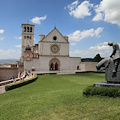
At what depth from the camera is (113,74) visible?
9.20m

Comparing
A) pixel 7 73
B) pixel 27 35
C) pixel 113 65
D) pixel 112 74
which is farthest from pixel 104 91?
pixel 27 35

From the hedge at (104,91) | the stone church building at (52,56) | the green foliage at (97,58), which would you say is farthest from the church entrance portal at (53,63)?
the hedge at (104,91)

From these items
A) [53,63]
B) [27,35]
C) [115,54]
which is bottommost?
[115,54]

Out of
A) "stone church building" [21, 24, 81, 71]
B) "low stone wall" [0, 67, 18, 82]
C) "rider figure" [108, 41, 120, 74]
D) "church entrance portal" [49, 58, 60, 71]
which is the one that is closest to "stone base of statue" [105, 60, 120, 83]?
"rider figure" [108, 41, 120, 74]

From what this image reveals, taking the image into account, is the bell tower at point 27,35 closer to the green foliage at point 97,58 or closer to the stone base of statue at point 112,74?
the green foliage at point 97,58

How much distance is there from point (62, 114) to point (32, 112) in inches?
64.9

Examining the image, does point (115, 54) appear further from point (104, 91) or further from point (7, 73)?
point (7, 73)

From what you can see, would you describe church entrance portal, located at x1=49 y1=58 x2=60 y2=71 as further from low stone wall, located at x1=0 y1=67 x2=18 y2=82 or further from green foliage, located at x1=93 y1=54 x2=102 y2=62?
green foliage, located at x1=93 y1=54 x2=102 y2=62

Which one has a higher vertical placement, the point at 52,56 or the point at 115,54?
the point at 52,56

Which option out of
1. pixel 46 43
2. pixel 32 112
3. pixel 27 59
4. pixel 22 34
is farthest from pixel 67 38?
pixel 32 112

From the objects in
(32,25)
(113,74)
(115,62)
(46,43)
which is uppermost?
(32,25)

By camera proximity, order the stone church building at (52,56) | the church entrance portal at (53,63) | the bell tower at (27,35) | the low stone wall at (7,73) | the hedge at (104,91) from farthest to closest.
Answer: the bell tower at (27,35)
the church entrance portal at (53,63)
the low stone wall at (7,73)
the stone church building at (52,56)
the hedge at (104,91)

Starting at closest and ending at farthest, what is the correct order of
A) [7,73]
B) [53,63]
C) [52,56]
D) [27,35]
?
[7,73]
[52,56]
[53,63]
[27,35]

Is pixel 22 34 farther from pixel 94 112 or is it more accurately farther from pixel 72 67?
pixel 94 112
